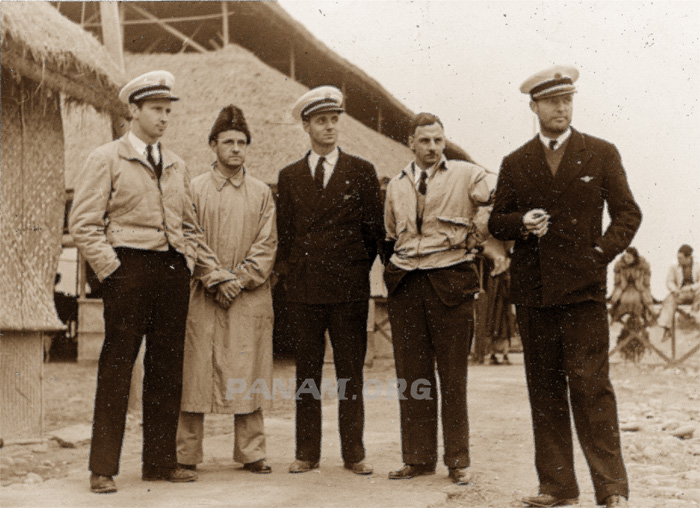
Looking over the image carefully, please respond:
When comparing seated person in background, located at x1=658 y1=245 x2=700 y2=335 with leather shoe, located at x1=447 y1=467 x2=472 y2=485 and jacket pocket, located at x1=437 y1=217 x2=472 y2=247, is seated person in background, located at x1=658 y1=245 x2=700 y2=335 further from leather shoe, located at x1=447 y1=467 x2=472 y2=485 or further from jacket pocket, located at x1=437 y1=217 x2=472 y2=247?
leather shoe, located at x1=447 y1=467 x2=472 y2=485

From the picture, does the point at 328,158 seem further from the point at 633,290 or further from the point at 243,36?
the point at 243,36

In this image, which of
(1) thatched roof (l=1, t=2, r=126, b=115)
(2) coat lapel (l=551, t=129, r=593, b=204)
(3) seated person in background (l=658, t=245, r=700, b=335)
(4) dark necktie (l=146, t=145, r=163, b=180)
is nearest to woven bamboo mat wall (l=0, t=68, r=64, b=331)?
(1) thatched roof (l=1, t=2, r=126, b=115)

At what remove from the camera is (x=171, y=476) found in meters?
4.32

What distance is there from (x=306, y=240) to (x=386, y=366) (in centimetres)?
823

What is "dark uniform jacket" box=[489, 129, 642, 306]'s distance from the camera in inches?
143

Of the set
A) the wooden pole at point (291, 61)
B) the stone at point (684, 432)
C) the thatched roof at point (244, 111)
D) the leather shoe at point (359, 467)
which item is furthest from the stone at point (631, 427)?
the wooden pole at point (291, 61)

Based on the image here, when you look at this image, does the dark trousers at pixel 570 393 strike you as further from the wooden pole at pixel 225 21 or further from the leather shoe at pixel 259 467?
the wooden pole at pixel 225 21

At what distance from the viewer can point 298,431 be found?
4.61m

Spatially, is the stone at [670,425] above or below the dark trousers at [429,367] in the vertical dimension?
below

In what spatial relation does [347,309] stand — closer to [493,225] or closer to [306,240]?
[306,240]

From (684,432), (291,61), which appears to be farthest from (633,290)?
(291,61)

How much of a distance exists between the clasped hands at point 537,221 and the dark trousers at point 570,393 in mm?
372

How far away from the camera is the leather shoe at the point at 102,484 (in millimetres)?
4012

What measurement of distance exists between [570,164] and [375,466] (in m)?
2.25
